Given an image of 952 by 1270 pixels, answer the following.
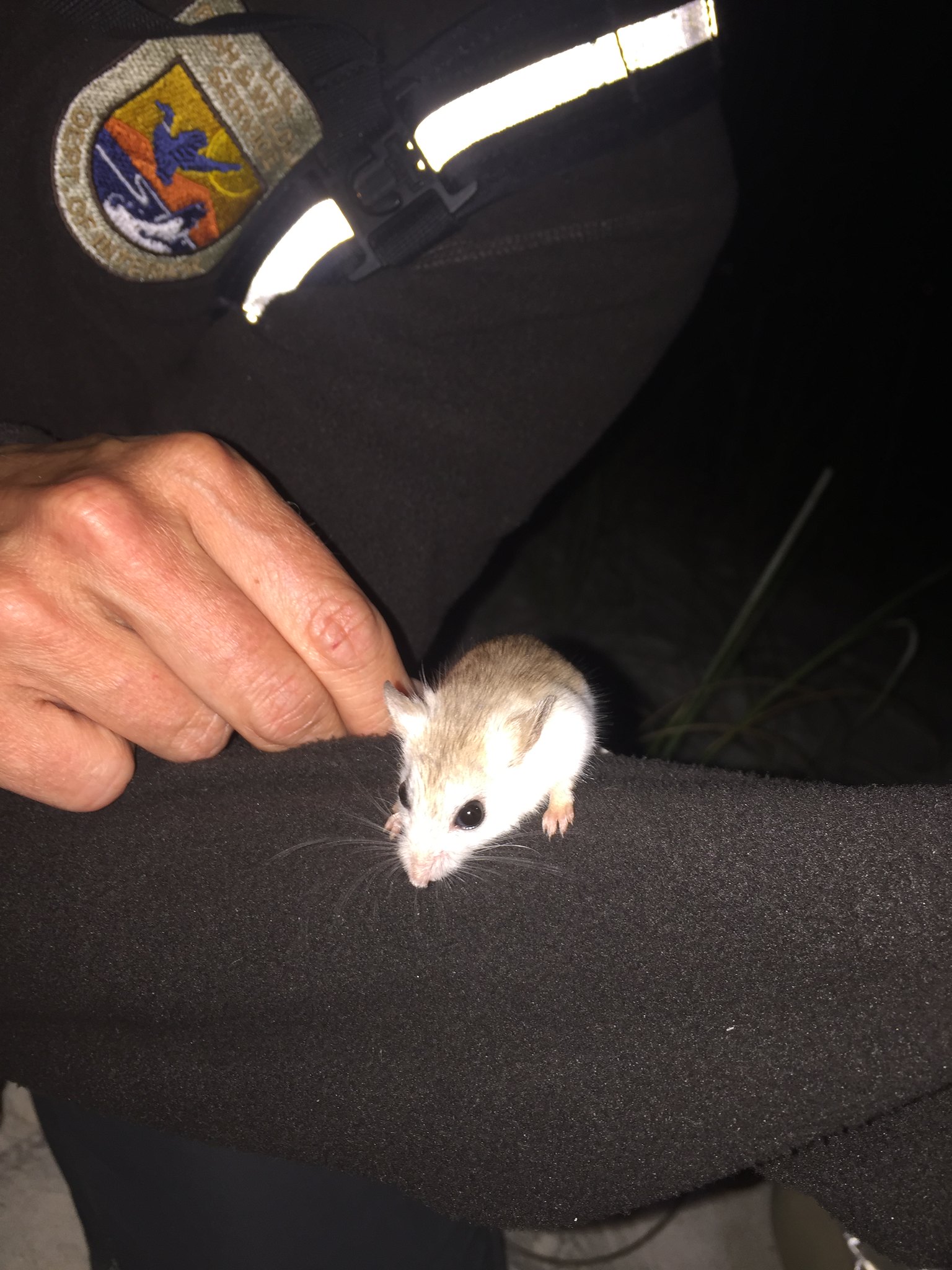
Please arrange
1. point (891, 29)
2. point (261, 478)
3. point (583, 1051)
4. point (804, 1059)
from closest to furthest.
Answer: point (804, 1059)
point (583, 1051)
point (261, 478)
point (891, 29)

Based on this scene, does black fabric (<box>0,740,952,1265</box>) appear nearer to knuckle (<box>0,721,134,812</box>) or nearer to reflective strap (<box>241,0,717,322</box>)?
knuckle (<box>0,721,134,812</box>)

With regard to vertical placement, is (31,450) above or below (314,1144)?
above

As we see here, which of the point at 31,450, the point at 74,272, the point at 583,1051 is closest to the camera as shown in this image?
the point at 583,1051

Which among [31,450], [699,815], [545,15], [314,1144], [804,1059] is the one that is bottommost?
[314,1144]

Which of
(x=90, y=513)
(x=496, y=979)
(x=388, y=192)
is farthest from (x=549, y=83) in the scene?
(x=496, y=979)

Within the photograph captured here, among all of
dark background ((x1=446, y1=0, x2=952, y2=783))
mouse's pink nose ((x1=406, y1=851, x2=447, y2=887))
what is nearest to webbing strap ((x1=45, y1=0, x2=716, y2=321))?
mouse's pink nose ((x1=406, y1=851, x2=447, y2=887))

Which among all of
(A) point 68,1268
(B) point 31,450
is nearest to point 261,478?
(B) point 31,450

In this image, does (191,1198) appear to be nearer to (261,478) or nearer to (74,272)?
(261,478)
